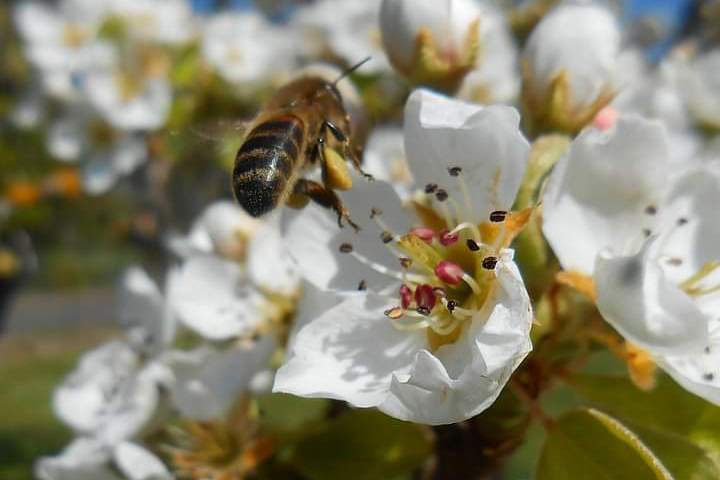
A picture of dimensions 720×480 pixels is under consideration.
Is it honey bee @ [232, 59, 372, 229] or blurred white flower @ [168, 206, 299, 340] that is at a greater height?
honey bee @ [232, 59, 372, 229]

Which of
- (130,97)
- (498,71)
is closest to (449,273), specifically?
(498,71)

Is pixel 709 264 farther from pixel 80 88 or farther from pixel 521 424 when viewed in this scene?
pixel 80 88

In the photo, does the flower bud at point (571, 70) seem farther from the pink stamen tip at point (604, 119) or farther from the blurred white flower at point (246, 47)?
the blurred white flower at point (246, 47)

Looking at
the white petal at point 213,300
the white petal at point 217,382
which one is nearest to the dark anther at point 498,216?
the white petal at point 217,382

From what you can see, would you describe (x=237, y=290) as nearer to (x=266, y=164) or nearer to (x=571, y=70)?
(x=266, y=164)

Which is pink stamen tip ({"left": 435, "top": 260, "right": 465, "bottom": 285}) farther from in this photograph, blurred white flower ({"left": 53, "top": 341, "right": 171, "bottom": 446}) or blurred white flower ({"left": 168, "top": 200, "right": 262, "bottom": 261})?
blurred white flower ({"left": 168, "top": 200, "right": 262, "bottom": 261})

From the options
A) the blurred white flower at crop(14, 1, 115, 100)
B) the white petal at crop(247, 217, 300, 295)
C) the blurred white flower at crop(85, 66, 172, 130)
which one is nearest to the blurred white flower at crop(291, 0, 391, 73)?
the blurred white flower at crop(85, 66, 172, 130)

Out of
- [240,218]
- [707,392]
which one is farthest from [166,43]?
[707,392]
